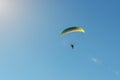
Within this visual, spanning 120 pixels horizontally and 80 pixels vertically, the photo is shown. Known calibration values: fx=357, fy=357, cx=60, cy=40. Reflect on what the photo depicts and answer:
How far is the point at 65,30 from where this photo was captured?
95250 mm

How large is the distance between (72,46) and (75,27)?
223 inches

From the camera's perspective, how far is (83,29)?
9156 centimetres

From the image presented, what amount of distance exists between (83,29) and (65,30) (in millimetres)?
5868

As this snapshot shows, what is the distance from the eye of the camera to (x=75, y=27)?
9381 cm

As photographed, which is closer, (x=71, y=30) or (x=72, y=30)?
(x=72, y=30)

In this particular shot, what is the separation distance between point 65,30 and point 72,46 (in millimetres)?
4814

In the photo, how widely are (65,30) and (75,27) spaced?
3070mm

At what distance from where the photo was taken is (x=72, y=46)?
96.3m

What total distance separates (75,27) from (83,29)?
9.97 feet

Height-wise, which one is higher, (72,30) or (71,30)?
(71,30)
